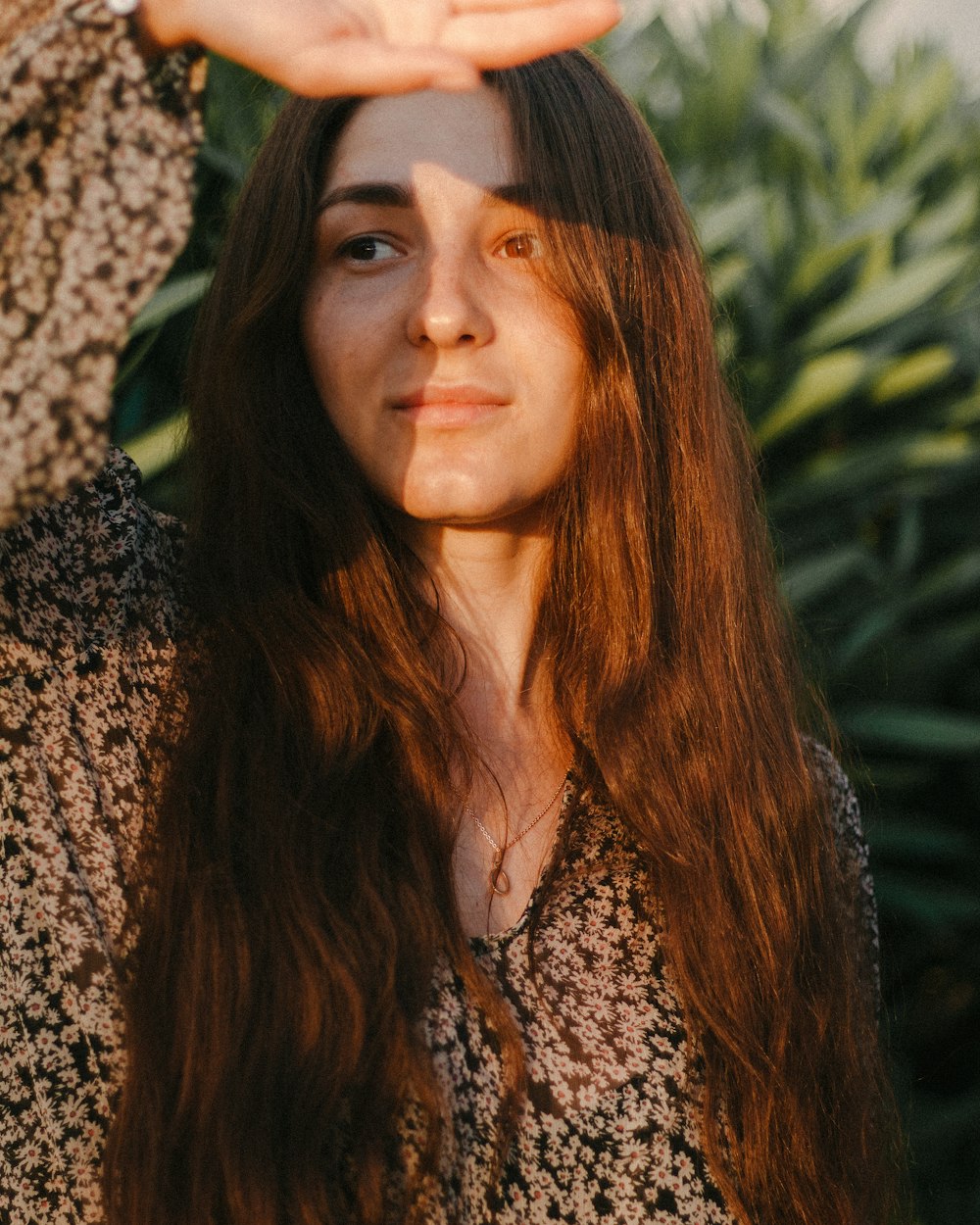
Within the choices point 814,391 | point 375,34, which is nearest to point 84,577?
point 375,34

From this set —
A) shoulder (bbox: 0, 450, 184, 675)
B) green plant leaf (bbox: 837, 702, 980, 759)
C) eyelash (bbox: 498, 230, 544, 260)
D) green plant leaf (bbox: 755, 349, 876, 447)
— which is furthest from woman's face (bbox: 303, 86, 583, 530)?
green plant leaf (bbox: 837, 702, 980, 759)

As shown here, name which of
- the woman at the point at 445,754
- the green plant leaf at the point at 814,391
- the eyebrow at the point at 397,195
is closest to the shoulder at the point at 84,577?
the woman at the point at 445,754

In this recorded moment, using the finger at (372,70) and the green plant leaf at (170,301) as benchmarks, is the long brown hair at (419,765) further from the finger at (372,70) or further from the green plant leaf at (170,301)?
the finger at (372,70)

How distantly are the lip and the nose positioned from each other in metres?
0.04

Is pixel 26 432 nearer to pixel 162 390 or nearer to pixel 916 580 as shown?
pixel 162 390

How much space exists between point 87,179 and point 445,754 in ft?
2.47

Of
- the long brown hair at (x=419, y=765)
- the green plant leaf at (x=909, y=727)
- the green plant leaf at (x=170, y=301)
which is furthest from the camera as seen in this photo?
the green plant leaf at (x=909, y=727)

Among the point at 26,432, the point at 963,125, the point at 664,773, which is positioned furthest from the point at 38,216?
the point at 963,125

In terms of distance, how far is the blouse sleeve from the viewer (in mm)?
933

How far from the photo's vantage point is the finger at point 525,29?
0.88m

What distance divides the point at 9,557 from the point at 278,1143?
575mm

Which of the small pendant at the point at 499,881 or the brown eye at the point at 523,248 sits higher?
the brown eye at the point at 523,248

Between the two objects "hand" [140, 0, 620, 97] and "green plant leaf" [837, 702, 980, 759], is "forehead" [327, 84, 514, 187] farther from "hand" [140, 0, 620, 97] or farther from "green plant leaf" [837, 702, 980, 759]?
"green plant leaf" [837, 702, 980, 759]

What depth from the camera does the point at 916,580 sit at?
9.07 ft
